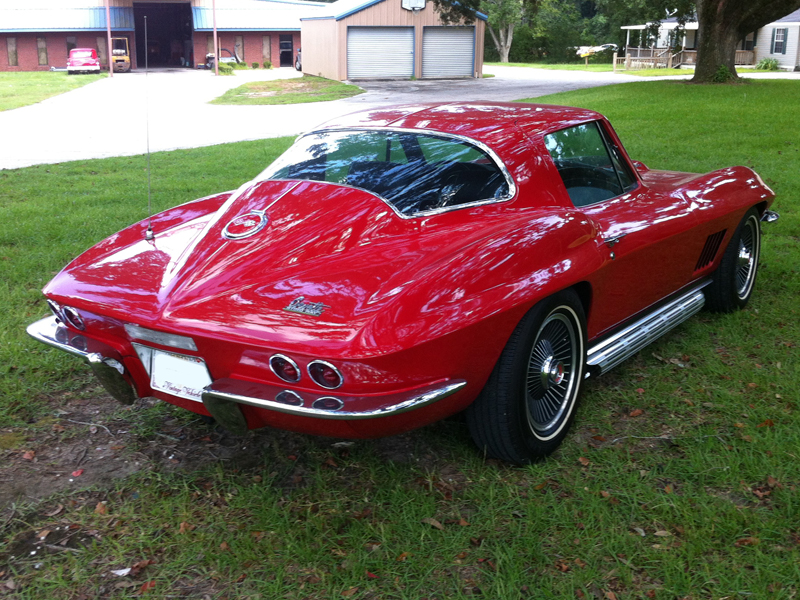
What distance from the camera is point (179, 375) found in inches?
110

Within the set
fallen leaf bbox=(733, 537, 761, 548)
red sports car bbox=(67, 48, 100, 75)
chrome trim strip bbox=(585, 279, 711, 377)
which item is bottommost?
fallen leaf bbox=(733, 537, 761, 548)

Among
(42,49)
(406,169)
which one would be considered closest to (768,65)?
(42,49)

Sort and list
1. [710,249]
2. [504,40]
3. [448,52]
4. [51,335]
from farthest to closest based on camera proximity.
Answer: [504,40] → [448,52] → [710,249] → [51,335]

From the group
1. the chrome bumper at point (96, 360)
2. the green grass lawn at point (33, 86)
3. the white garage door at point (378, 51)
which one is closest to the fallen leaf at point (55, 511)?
the chrome bumper at point (96, 360)

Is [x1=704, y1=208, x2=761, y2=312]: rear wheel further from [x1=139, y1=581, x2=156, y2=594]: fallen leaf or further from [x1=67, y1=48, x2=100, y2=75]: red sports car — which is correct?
[x1=67, y1=48, x2=100, y2=75]: red sports car

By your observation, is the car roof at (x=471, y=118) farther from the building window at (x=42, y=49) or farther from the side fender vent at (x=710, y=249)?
the building window at (x=42, y=49)

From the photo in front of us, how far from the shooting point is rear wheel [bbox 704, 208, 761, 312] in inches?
181

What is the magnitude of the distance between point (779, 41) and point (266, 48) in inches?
1085

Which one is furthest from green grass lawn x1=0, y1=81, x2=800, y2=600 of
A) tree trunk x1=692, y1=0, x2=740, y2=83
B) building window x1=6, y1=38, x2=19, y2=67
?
building window x1=6, y1=38, x2=19, y2=67

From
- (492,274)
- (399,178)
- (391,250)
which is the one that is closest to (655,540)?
(492,274)

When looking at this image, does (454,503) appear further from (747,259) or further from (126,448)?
(747,259)

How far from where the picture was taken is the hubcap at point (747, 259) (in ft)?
15.8

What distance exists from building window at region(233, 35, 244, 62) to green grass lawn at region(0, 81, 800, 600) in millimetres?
41983

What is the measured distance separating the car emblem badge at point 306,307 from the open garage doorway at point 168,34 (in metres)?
45.7
